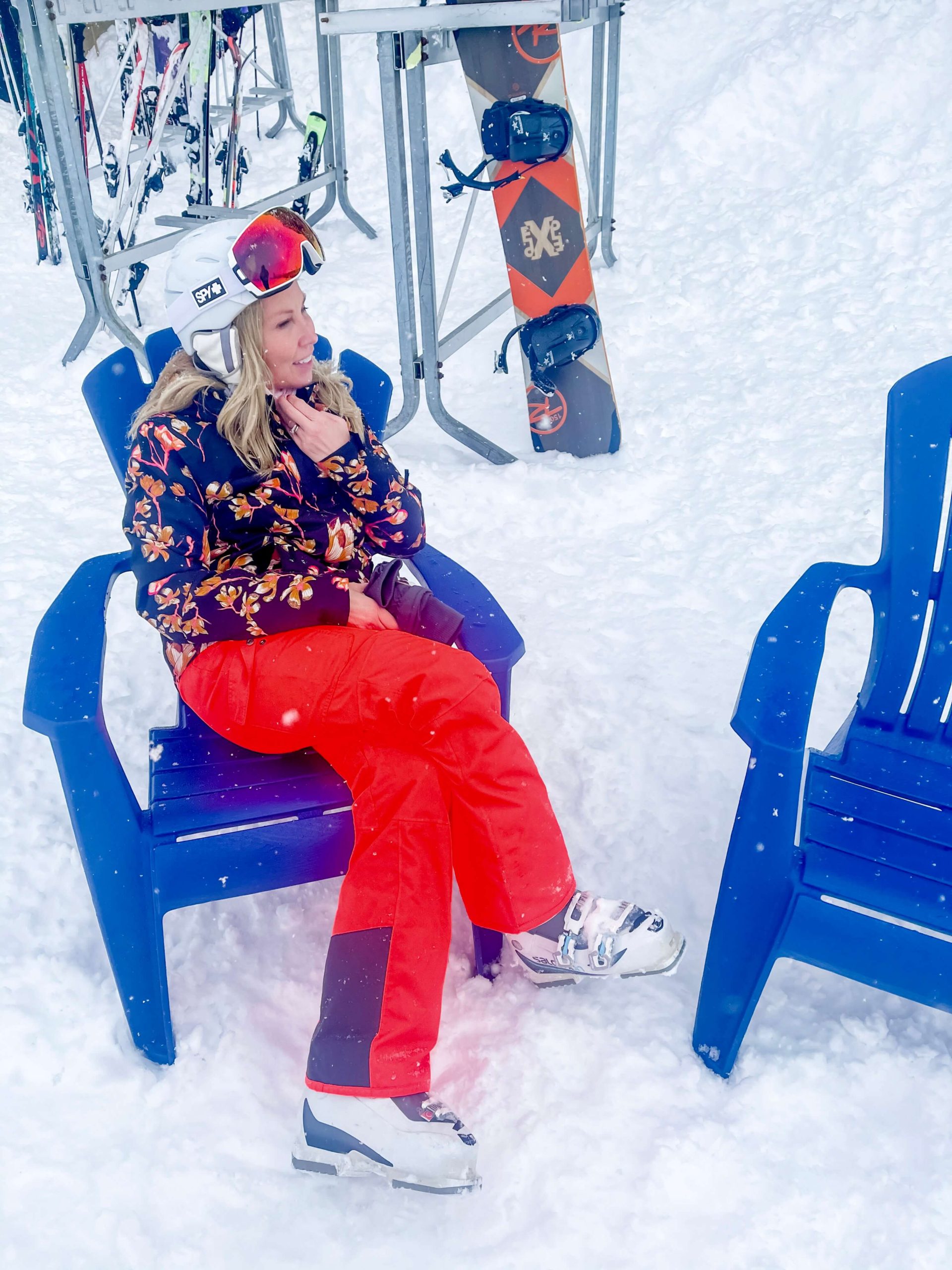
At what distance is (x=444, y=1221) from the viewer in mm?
1369

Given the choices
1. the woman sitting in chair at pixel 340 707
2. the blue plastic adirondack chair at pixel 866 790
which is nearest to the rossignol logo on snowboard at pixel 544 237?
the woman sitting in chair at pixel 340 707

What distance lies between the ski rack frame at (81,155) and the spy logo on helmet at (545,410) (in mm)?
1219

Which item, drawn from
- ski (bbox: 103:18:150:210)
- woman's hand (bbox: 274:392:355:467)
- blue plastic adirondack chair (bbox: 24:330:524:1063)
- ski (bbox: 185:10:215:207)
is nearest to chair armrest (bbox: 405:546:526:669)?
blue plastic adirondack chair (bbox: 24:330:524:1063)

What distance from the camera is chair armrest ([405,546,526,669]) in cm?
156

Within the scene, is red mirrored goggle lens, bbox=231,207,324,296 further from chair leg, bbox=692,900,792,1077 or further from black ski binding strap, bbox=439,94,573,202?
black ski binding strap, bbox=439,94,573,202

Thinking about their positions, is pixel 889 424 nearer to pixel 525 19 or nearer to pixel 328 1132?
pixel 328 1132

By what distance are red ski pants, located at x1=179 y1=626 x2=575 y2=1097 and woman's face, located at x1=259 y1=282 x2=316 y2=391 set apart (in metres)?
0.44

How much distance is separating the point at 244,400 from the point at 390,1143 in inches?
44.3

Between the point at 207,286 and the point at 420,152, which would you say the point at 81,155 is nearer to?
the point at 420,152

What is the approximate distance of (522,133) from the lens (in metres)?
2.89

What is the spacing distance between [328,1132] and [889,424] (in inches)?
56.3

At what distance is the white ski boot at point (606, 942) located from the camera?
4.92 ft

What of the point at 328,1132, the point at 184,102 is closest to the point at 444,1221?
the point at 328,1132

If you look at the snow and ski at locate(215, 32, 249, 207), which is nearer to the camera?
the snow
